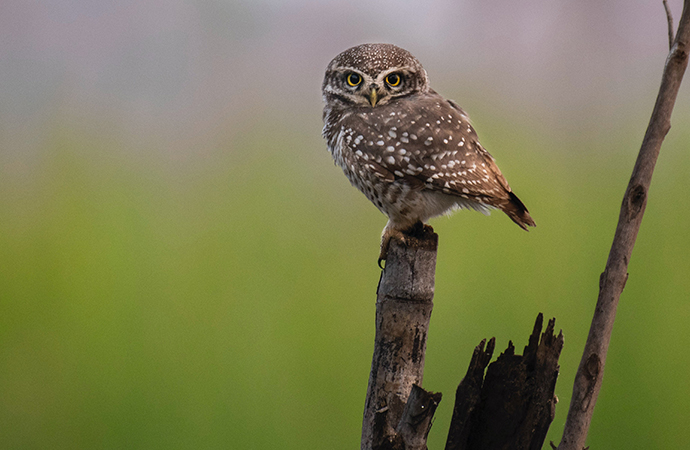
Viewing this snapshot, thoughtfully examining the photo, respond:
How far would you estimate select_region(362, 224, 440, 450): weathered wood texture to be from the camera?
5.00 feet

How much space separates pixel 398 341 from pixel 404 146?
603 millimetres

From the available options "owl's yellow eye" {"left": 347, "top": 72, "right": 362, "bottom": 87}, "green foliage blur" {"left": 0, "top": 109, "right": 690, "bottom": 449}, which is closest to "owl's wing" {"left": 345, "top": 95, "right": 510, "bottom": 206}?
"owl's yellow eye" {"left": 347, "top": 72, "right": 362, "bottom": 87}

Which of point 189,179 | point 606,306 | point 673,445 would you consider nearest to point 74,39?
point 189,179

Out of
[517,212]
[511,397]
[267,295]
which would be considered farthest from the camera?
[267,295]

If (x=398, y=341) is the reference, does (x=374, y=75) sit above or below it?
above

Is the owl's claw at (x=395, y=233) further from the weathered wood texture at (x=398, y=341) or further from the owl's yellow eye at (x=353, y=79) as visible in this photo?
the owl's yellow eye at (x=353, y=79)

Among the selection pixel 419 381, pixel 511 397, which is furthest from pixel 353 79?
pixel 511 397

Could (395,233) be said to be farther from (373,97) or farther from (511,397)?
(511,397)

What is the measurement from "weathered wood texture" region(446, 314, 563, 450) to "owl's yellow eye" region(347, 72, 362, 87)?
979 millimetres

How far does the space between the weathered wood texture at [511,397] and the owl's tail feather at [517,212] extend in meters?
0.41

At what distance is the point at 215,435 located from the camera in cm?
217

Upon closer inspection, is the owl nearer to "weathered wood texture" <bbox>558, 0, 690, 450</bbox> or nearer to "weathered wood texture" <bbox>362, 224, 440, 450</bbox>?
"weathered wood texture" <bbox>362, 224, 440, 450</bbox>

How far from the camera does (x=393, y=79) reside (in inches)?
74.2

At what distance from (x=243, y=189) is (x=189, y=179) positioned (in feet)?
0.75
